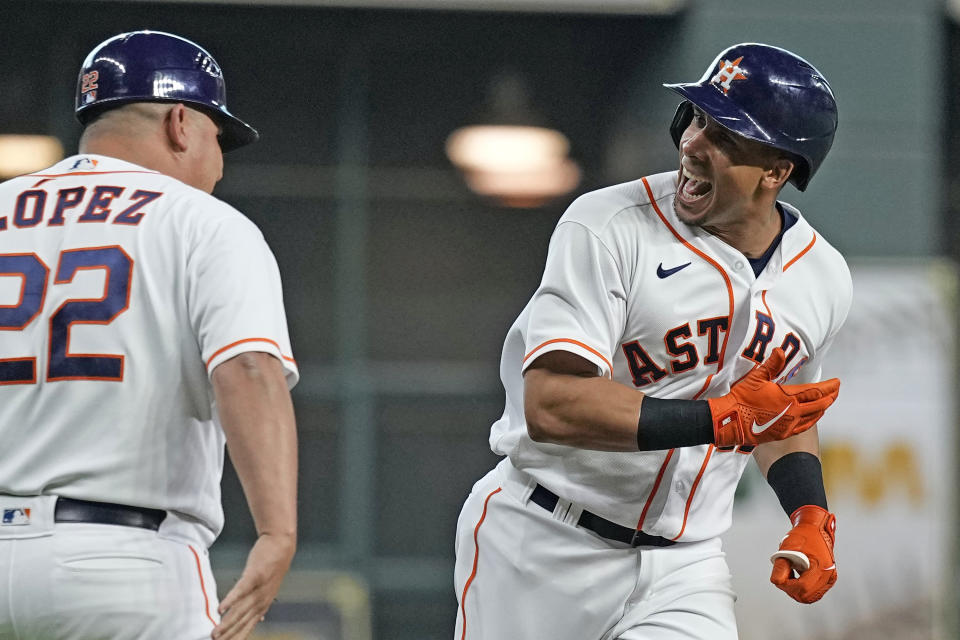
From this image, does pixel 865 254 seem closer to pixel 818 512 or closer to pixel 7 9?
pixel 818 512

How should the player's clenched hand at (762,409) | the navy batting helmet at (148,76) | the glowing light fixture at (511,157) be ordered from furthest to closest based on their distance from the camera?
the glowing light fixture at (511,157)
the navy batting helmet at (148,76)
the player's clenched hand at (762,409)

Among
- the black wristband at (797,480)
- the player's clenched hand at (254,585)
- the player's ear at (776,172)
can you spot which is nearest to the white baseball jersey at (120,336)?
the player's clenched hand at (254,585)

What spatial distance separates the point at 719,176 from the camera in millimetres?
3436

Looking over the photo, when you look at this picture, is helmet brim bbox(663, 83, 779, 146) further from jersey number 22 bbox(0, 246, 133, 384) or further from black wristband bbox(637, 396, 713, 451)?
jersey number 22 bbox(0, 246, 133, 384)

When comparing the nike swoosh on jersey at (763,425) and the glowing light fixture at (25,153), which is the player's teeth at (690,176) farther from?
the glowing light fixture at (25,153)

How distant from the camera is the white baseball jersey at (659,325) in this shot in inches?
130

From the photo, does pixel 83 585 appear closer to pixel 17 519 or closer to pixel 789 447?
pixel 17 519

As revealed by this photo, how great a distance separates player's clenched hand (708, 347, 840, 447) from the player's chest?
218 millimetres

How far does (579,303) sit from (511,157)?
6522 mm

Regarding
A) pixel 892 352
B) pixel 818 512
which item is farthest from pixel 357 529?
pixel 818 512

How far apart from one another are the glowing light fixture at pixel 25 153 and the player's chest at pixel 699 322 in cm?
673

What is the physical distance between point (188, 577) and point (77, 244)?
753 millimetres

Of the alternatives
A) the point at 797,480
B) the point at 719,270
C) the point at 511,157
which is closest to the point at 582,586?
the point at 797,480

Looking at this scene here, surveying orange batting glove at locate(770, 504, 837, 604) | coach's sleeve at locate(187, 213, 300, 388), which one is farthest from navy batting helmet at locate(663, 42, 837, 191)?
coach's sleeve at locate(187, 213, 300, 388)
